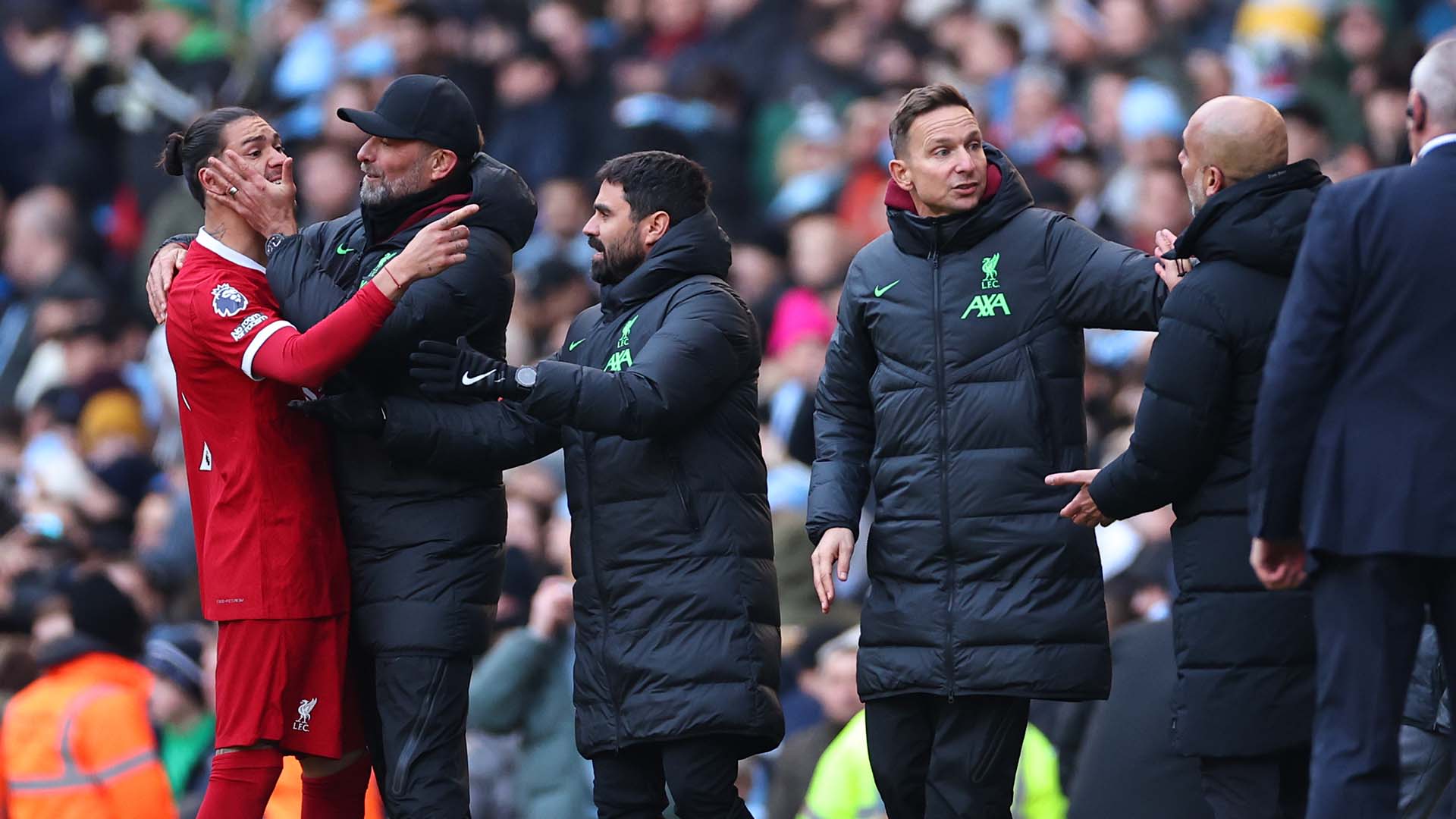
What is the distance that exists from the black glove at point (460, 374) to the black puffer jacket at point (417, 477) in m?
0.23

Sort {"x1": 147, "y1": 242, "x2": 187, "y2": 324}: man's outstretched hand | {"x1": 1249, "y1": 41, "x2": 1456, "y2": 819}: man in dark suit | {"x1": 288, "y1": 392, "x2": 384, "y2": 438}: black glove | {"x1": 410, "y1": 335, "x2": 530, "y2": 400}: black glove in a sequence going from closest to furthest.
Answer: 1. {"x1": 1249, "y1": 41, "x2": 1456, "y2": 819}: man in dark suit
2. {"x1": 410, "y1": 335, "x2": 530, "y2": 400}: black glove
3. {"x1": 288, "y1": 392, "x2": 384, "y2": 438}: black glove
4. {"x1": 147, "y1": 242, "x2": 187, "y2": 324}: man's outstretched hand

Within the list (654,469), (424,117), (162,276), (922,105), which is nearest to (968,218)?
(922,105)

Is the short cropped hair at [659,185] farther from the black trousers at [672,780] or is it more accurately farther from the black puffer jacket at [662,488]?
the black trousers at [672,780]

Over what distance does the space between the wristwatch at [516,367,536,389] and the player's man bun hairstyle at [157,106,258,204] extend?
3.87ft

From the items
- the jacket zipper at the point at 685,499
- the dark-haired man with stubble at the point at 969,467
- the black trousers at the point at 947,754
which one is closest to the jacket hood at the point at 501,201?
the jacket zipper at the point at 685,499

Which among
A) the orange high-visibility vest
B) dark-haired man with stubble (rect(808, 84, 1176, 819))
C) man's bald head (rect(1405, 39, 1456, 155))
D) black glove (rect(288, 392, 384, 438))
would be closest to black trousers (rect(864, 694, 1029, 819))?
dark-haired man with stubble (rect(808, 84, 1176, 819))

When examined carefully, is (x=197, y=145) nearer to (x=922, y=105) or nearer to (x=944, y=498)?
(x=922, y=105)

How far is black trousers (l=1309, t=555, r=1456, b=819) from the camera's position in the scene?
5062 millimetres

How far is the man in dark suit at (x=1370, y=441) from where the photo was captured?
506 centimetres

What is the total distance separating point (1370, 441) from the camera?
16.8 feet

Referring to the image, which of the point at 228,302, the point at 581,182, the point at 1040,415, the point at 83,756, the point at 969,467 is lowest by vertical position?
the point at 83,756

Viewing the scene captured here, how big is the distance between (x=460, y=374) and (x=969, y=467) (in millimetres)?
1426

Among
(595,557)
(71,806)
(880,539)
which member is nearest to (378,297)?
(595,557)

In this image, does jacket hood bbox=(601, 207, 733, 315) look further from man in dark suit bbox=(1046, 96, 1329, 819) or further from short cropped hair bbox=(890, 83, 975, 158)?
man in dark suit bbox=(1046, 96, 1329, 819)
